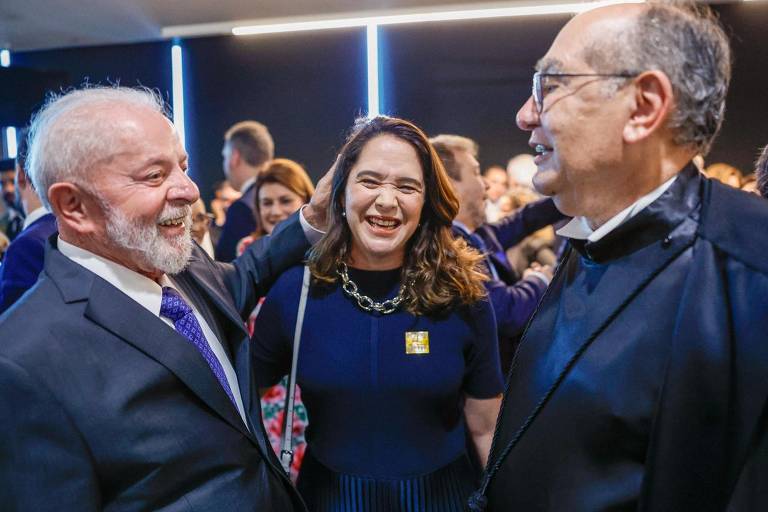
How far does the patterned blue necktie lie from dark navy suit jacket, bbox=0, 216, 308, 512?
94 mm

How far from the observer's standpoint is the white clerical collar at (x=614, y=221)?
1144mm

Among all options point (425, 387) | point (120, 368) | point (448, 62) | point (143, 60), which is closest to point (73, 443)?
point (120, 368)

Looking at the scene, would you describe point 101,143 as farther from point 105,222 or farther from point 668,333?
point 668,333

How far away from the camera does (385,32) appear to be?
24.8ft

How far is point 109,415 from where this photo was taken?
1.21 meters

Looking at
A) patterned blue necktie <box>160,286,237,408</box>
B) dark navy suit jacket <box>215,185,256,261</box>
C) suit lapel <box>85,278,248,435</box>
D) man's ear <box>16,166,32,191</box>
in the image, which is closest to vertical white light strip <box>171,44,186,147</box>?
dark navy suit jacket <box>215,185,256,261</box>

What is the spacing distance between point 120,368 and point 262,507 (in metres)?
0.42

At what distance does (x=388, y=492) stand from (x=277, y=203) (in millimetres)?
2016

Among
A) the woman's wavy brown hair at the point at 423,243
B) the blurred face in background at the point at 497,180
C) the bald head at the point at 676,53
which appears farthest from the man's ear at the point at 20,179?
the blurred face in background at the point at 497,180

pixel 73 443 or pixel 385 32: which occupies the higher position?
pixel 385 32

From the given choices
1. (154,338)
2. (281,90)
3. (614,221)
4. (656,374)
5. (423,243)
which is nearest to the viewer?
(656,374)

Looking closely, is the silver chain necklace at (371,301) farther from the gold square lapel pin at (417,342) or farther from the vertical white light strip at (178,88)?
the vertical white light strip at (178,88)

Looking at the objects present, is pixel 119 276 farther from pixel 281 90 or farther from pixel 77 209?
pixel 281 90

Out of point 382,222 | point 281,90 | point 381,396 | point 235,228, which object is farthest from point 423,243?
point 281,90
